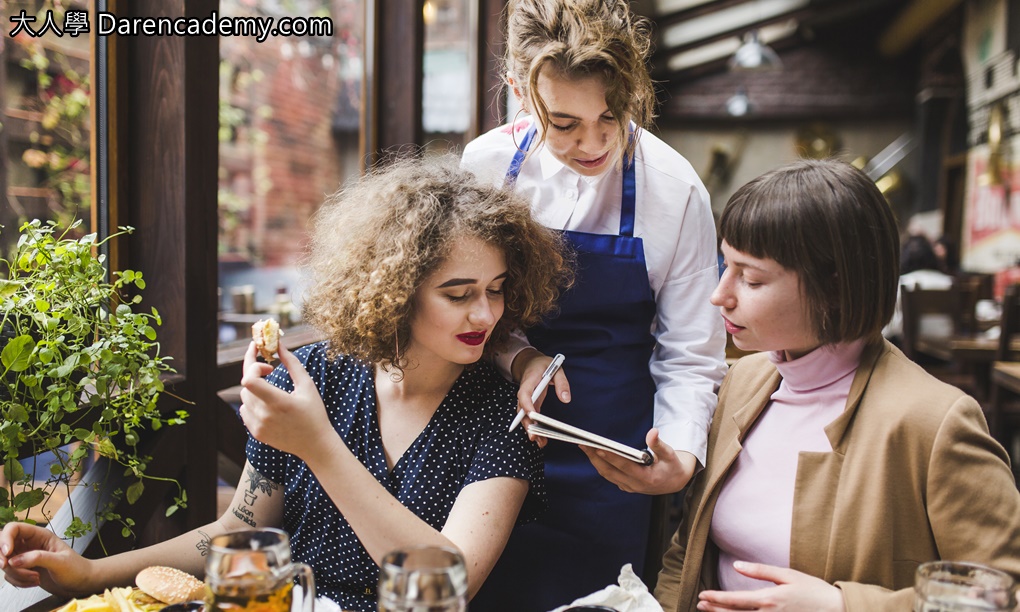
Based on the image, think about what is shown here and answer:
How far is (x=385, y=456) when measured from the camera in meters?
1.47

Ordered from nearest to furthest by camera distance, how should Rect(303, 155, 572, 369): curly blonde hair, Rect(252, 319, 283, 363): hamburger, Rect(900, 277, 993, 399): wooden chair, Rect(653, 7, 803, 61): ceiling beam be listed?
Rect(252, 319, 283, 363): hamburger
Rect(303, 155, 572, 369): curly blonde hair
Rect(900, 277, 993, 399): wooden chair
Rect(653, 7, 803, 61): ceiling beam

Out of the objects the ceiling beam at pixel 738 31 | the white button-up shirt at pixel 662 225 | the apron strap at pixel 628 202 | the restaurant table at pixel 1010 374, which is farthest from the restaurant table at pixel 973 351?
the ceiling beam at pixel 738 31

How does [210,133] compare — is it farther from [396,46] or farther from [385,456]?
[396,46]

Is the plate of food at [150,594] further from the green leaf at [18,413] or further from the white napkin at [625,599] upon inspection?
the white napkin at [625,599]

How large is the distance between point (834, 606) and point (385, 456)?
771 millimetres

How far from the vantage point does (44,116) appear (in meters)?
Result: 1.74

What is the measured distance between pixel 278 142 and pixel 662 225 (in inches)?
73.7

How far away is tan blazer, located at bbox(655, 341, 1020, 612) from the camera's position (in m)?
1.14

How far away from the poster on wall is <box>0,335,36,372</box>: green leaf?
817cm

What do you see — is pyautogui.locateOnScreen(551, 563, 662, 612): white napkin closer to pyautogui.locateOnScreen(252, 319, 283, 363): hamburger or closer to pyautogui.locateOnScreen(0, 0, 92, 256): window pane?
pyautogui.locateOnScreen(252, 319, 283, 363): hamburger

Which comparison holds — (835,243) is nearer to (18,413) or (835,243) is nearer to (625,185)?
(625,185)

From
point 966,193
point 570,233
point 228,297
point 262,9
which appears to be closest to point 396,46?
point 262,9

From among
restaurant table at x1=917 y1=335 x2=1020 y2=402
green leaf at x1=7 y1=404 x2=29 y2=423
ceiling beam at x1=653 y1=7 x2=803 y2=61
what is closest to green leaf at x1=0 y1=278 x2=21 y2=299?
green leaf at x1=7 y1=404 x2=29 y2=423

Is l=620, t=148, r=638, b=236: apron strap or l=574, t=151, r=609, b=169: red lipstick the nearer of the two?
l=574, t=151, r=609, b=169: red lipstick
